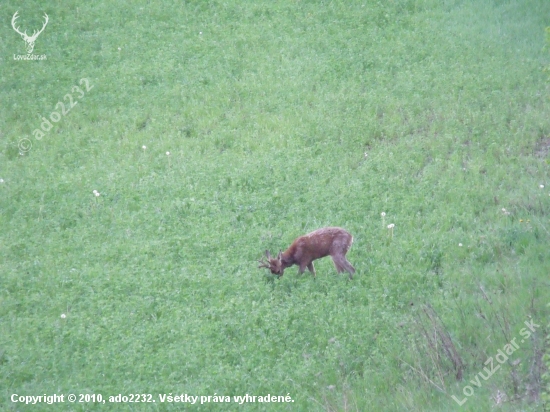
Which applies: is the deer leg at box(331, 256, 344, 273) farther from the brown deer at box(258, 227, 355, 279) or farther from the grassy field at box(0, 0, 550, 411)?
the grassy field at box(0, 0, 550, 411)

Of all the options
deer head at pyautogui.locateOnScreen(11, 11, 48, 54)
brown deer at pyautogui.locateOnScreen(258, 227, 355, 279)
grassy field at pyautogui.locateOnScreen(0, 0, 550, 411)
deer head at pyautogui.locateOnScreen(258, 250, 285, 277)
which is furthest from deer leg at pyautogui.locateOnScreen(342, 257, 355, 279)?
deer head at pyautogui.locateOnScreen(11, 11, 48, 54)

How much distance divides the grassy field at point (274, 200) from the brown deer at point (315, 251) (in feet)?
0.88

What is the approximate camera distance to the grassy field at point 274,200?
8547 millimetres

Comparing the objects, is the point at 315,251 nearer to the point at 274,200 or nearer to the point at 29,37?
the point at 274,200

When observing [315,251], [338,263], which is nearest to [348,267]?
[338,263]

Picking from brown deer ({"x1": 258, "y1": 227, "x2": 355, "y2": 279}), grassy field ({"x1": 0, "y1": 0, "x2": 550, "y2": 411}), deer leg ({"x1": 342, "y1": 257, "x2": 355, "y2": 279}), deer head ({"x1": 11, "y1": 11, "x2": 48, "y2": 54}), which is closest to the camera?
grassy field ({"x1": 0, "y1": 0, "x2": 550, "y2": 411})

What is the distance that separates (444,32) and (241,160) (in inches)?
275

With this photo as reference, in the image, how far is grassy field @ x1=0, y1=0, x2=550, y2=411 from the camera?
336 inches

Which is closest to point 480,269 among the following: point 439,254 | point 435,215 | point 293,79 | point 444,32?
point 439,254

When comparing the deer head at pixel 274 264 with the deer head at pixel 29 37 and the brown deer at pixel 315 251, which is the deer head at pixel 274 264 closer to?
the brown deer at pixel 315 251

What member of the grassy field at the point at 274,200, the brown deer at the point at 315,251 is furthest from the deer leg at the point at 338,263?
the grassy field at the point at 274,200

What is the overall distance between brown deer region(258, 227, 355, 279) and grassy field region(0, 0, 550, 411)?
268 millimetres

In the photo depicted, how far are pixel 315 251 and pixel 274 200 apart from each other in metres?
2.15

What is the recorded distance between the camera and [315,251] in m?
10.4
